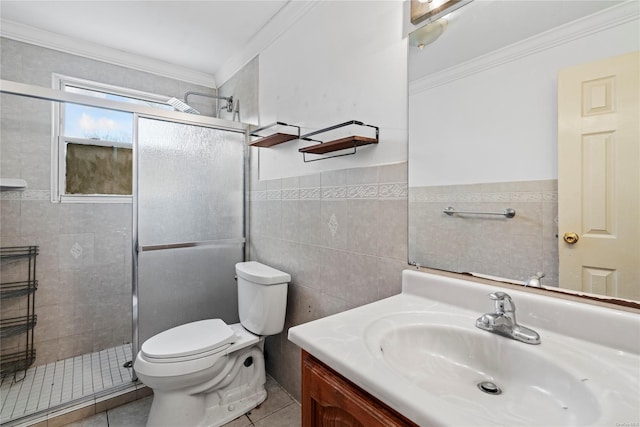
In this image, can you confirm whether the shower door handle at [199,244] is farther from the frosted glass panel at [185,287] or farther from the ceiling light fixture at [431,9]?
the ceiling light fixture at [431,9]

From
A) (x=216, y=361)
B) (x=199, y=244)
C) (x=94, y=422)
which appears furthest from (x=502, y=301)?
(x=94, y=422)

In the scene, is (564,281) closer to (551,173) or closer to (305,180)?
(551,173)

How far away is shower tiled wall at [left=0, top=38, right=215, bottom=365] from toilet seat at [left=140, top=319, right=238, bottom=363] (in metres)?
1.06

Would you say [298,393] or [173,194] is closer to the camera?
[298,393]

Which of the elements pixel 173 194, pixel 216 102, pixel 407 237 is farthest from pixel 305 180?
pixel 216 102

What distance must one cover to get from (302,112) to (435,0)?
0.84 meters

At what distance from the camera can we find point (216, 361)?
1513mm

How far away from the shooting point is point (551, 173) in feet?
2.61

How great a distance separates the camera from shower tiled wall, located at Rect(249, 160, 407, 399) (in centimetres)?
122

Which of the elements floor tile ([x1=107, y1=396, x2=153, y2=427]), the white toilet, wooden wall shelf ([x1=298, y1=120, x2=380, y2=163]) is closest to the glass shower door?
the white toilet

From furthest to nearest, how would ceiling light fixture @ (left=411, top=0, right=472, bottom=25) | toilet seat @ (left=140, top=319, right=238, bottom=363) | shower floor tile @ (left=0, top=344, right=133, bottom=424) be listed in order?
shower floor tile @ (left=0, top=344, right=133, bottom=424), toilet seat @ (left=140, top=319, right=238, bottom=363), ceiling light fixture @ (left=411, top=0, right=472, bottom=25)

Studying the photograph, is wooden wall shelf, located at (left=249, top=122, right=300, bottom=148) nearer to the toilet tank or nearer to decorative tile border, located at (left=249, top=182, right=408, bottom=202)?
decorative tile border, located at (left=249, top=182, right=408, bottom=202)

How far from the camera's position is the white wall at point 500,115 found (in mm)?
781

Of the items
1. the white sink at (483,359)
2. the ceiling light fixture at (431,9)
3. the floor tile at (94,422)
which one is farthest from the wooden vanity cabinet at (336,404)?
the floor tile at (94,422)
